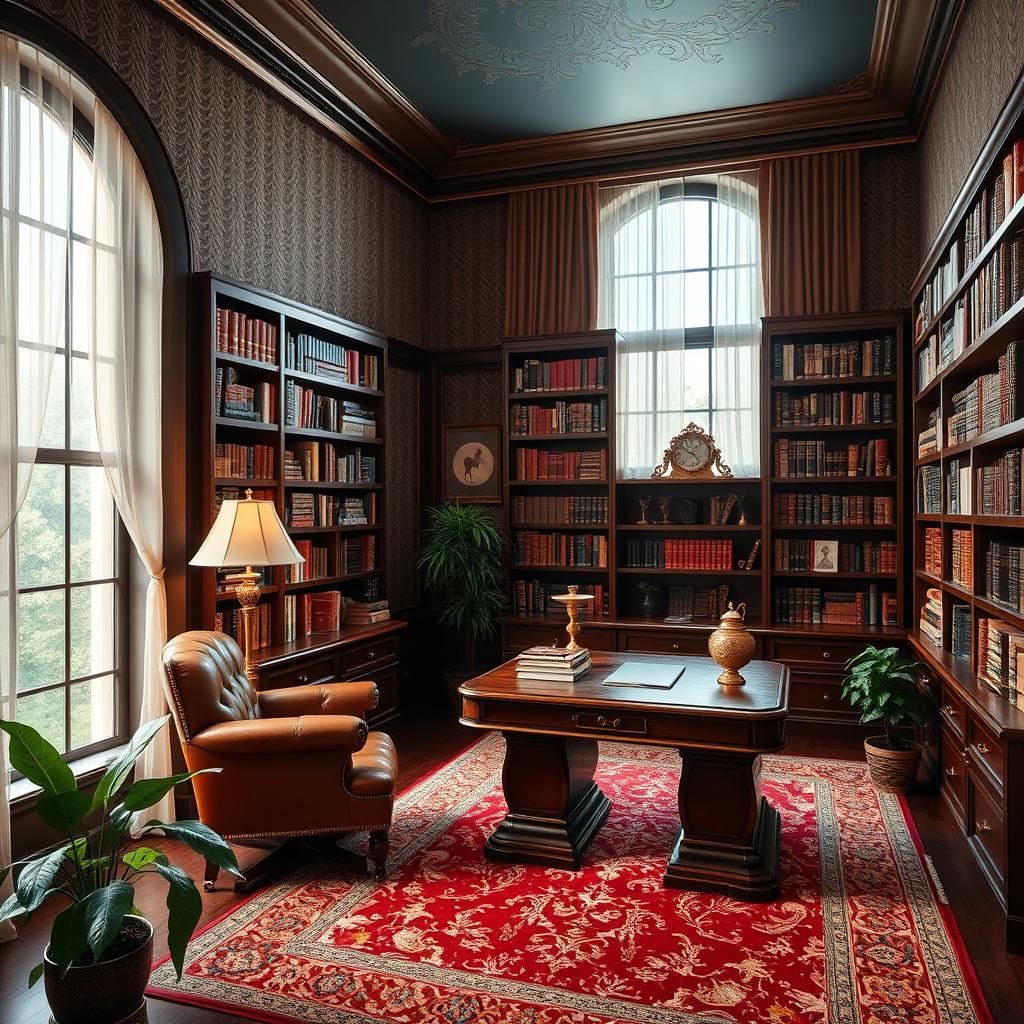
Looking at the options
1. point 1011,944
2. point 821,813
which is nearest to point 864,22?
point 821,813

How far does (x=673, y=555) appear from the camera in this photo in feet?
19.5

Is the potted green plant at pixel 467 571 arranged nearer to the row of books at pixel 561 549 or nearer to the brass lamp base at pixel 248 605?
the row of books at pixel 561 549

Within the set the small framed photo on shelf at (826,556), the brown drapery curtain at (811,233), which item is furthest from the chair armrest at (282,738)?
the brown drapery curtain at (811,233)

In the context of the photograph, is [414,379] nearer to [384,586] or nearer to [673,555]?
[384,586]

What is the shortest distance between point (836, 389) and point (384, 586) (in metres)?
3.32

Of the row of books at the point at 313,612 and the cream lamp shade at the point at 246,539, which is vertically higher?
the cream lamp shade at the point at 246,539

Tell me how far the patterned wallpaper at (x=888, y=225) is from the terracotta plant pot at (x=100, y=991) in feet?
18.1

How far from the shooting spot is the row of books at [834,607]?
5.48 meters

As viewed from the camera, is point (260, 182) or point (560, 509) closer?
point (260, 182)

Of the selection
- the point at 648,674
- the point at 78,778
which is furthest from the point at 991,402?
the point at 78,778

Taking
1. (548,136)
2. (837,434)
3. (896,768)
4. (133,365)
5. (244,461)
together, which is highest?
(548,136)

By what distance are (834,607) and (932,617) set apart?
0.90 m

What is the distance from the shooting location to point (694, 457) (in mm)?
5898

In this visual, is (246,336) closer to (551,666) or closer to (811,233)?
(551,666)
